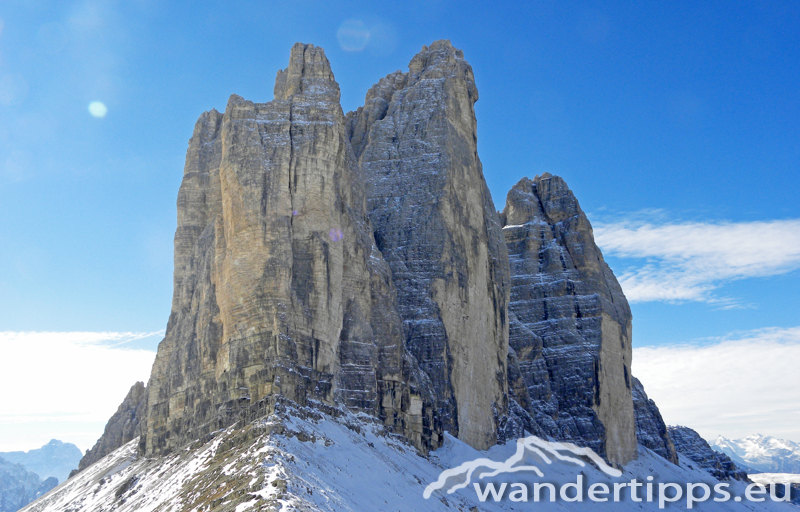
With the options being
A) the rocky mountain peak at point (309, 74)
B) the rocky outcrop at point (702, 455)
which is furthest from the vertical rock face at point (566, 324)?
the rocky mountain peak at point (309, 74)

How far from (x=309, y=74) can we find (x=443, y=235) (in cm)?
2471

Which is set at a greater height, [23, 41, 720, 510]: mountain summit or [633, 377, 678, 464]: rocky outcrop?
[23, 41, 720, 510]: mountain summit

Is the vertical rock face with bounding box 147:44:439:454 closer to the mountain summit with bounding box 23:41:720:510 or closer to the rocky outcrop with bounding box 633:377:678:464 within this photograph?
the mountain summit with bounding box 23:41:720:510

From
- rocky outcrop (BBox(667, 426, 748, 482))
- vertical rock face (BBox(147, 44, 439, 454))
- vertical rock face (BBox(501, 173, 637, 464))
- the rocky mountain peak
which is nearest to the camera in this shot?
vertical rock face (BBox(147, 44, 439, 454))

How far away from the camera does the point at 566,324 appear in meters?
124

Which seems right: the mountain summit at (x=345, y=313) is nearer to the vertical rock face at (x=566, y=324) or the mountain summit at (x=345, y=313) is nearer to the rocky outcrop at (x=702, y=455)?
the vertical rock face at (x=566, y=324)

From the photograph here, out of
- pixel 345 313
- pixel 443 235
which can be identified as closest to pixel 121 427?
pixel 345 313

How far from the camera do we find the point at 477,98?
358ft

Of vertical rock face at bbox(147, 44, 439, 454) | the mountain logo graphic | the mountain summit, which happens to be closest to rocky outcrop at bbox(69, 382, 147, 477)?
the mountain summit

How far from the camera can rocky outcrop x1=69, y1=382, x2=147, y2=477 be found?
9281 cm

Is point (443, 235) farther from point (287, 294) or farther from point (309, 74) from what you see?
point (287, 294)

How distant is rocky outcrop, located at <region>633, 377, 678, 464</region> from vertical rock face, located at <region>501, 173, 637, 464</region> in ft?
48.8

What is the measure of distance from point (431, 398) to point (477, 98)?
159ft

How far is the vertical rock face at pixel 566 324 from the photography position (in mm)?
115312
